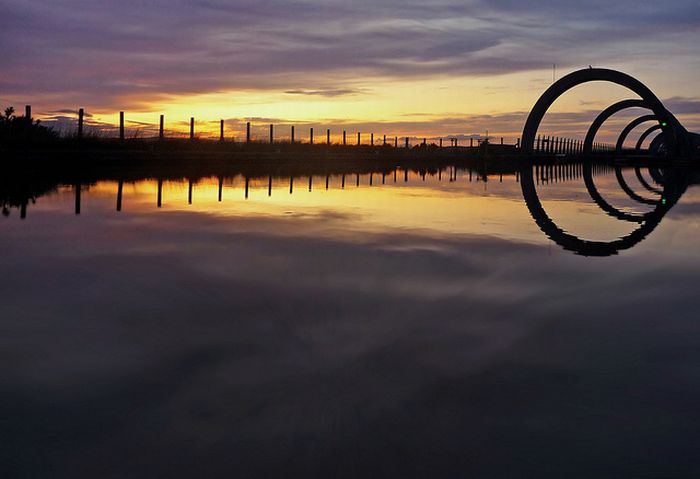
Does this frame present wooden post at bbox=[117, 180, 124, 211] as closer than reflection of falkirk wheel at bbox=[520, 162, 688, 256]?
No

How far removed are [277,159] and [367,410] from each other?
31868 mm

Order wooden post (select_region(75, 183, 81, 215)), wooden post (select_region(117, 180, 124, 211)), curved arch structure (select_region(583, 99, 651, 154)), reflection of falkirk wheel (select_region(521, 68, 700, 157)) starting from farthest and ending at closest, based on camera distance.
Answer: curved arch structure (select_region(583, 99, 651, 154))
reflection of falkirk wheel (select_region(521, 68, 700, 157))
wooden post (select_region(117, 180, 124, 211))
wooden post (select_region(75, 183, 81, 215))

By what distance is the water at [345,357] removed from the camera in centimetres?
250

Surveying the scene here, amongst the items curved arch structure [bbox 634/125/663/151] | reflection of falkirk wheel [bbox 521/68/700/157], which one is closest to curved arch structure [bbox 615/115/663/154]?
curved arch structure [bbox 634/125/663/151]

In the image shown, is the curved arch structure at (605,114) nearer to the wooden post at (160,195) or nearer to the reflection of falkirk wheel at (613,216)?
the reflection of falkirk wheel at (613,216)

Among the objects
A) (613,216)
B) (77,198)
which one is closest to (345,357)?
(613,216)

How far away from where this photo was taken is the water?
8.20 ft

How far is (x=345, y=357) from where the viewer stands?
3.57m

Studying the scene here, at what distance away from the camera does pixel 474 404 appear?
2949mm

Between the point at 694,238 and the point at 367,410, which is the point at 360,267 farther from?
the point at 694,238

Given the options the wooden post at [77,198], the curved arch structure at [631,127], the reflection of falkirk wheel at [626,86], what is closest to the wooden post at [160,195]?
the wooden post at [77,198]

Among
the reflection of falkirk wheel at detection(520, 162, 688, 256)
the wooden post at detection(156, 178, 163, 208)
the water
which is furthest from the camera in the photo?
the wooden post at detection(156, 178, 163, 208)

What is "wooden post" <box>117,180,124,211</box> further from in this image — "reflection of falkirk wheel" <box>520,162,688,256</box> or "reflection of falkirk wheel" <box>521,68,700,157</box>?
"reflection of falkirk wheel" <box>521,68,700,157</box>

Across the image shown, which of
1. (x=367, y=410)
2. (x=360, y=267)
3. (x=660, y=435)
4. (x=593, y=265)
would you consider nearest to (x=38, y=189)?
(x=360, y=267)
